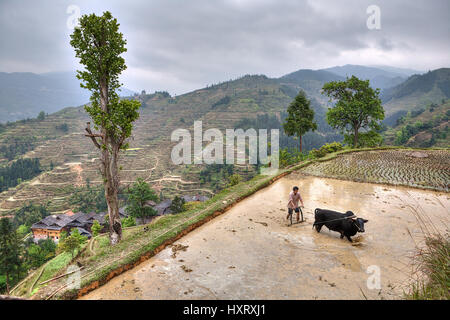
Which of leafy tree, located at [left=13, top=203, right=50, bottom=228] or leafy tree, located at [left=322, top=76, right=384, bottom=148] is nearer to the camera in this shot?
leafy tree, located at [left=322, top=76, right=384, bottom=148]

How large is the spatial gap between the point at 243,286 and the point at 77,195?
80.6 m

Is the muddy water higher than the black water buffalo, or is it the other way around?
the black water buffalo

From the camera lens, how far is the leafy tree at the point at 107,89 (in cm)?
843

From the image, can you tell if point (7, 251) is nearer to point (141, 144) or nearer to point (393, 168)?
point (393, 168)

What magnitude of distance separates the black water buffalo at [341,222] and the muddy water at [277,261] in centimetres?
25

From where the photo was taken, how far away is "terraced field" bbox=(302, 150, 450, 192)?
11734 mm

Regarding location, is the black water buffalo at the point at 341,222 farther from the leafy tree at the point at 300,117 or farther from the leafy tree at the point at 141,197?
the leafy tree at the point at 141,197

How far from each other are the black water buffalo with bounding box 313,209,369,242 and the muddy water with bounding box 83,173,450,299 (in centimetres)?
25

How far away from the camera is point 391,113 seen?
15875 cm

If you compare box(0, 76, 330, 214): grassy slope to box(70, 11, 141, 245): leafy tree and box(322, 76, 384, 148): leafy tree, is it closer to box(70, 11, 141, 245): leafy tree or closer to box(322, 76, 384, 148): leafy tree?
box(322, 76, 384, 148): leafy tree

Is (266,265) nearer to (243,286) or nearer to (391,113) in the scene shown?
(243,286)

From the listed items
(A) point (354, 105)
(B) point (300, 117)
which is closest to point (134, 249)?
(B) point (300, 117)

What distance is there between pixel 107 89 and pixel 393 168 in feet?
53.2

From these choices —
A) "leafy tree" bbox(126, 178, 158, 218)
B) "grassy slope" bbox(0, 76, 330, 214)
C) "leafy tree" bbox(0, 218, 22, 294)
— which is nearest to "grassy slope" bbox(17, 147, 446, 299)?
"leafy tree" bbox(126, 178, 158, 218)
